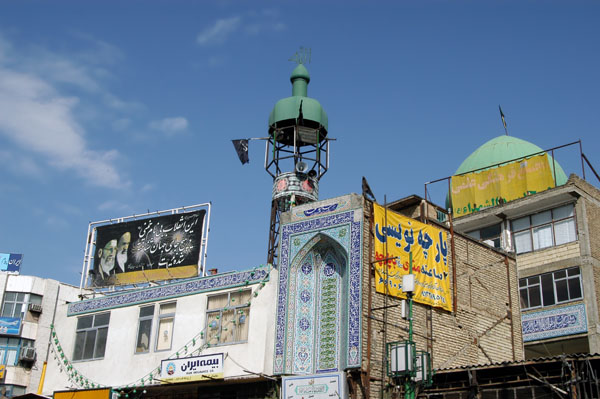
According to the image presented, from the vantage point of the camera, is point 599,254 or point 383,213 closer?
point 383,213

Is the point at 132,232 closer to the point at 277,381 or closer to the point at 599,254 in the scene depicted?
the point at 277,381

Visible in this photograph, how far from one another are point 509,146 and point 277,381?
61.9 feet

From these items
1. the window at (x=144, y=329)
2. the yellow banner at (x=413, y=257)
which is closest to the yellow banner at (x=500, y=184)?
the yellow banner at (x=413, y=257)

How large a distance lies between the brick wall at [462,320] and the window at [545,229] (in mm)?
3625

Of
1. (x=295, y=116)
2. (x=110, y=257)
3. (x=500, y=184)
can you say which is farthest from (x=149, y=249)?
(x=500, y=184)

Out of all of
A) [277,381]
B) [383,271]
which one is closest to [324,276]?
[383,271]

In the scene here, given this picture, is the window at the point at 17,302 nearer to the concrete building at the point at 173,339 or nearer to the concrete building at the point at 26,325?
the concrete building at the point at 26,325

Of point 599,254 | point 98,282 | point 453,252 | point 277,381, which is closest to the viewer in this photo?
point 277,381

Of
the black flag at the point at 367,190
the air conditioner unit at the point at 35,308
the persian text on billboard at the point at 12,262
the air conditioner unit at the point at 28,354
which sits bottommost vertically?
the air conditioner unit at the point at 28,354

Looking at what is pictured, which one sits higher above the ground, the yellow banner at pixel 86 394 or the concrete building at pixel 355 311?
the concrete building at pixel 355 311

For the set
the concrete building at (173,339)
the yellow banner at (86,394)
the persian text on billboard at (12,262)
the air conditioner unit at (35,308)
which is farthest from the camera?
the persian text on billboard at (12,262)

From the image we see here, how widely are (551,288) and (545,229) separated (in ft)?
7.78

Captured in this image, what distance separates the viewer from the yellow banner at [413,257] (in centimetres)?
2166

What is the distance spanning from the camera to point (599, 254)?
28.8m
